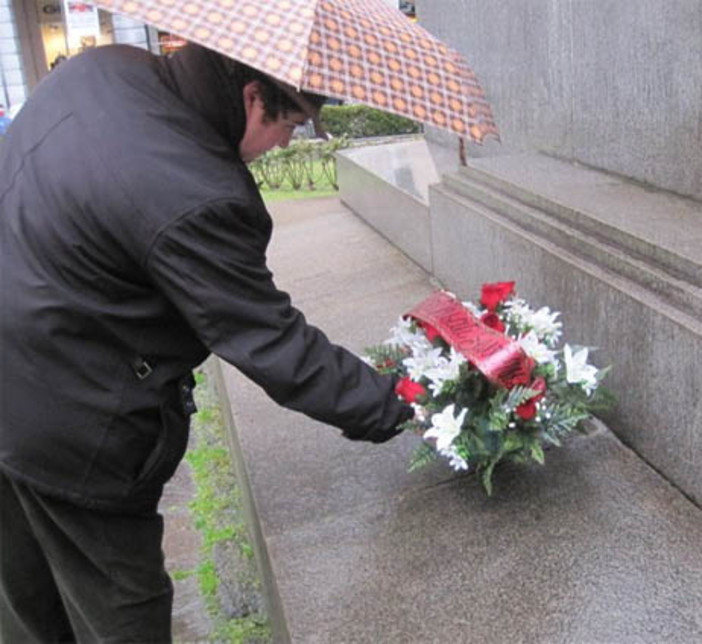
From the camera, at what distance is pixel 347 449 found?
2.86 meters

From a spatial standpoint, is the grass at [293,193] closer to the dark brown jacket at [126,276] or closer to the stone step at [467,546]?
→ the stone step at [467,546]

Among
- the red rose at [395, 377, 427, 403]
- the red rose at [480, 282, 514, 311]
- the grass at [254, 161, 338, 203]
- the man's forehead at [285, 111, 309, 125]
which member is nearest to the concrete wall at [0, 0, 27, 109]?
the grass at [254, 161, 338, 203]

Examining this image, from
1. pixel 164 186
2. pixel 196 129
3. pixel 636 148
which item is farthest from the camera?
pixel 636 148

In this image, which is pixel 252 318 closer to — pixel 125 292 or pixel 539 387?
pixel 125 292

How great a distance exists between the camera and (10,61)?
3194 cm

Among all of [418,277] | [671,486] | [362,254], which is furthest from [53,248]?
[362,254]

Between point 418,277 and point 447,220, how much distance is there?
2.17ft

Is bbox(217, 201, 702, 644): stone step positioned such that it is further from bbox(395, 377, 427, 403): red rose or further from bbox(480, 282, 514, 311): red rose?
bbox(480, 282, 514, 311): red rose

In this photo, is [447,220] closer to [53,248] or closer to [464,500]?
[464,500]

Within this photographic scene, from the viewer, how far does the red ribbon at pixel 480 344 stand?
7.23 ft

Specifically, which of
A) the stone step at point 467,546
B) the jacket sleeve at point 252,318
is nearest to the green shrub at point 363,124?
the stone step at point 467,546

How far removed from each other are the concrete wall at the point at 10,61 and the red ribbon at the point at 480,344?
31.1 metres

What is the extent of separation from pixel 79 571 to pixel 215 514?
67.3 inches

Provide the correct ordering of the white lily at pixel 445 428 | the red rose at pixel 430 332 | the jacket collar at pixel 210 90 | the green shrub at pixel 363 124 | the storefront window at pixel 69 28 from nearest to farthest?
the jacket collar at pixel 210 90 < the white lily at pixel 445 428 < the red rose at pixel 430 332 < the green shrub at pixel 363 124 < the storefront window at pixel 69 28
